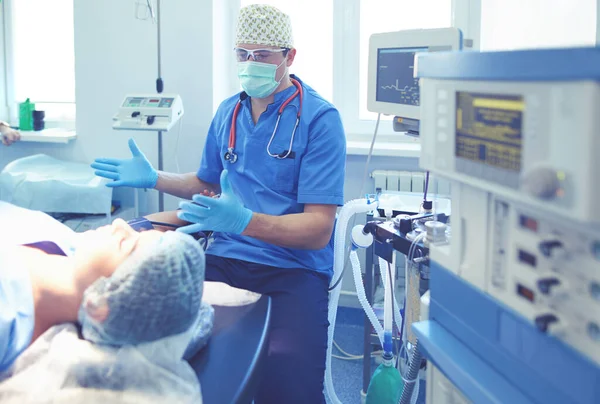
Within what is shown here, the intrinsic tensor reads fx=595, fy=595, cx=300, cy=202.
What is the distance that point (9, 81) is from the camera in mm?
3451

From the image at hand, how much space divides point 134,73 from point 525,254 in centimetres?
254

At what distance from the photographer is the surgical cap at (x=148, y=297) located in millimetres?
994

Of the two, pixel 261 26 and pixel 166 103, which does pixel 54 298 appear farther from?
pixel 166 103

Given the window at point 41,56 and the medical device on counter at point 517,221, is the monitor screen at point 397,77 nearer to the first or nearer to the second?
the medical device on counter at point 517,221

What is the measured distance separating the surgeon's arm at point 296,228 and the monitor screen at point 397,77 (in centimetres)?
41

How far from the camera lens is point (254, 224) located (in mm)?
1725

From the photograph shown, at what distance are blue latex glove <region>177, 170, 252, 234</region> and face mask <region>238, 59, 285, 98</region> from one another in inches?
17.2

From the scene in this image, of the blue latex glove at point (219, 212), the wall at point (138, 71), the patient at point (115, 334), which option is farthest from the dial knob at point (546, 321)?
the wall at point (138, 71)

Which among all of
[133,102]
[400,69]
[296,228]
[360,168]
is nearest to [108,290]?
[296,228]

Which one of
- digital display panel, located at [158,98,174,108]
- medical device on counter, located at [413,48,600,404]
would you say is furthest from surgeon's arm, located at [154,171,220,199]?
medical device on counter, located at [413,48,600,404]

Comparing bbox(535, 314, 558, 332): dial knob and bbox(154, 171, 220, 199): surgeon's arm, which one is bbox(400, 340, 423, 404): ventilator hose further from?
bbox(154, 171, 220, 199): surgeon's arm

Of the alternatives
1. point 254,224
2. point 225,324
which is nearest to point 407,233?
point 254,224

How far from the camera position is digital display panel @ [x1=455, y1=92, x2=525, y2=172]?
727 mm

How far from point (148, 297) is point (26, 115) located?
8.43 ft
